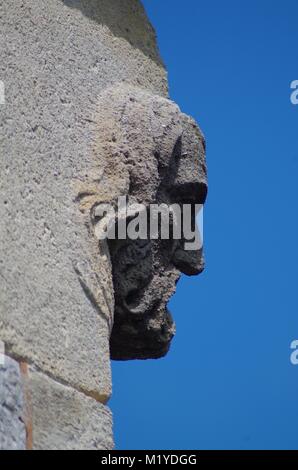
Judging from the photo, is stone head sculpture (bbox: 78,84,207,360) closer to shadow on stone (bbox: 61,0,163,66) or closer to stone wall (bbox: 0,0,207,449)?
stone wall (bbox: 0,0,207,449)

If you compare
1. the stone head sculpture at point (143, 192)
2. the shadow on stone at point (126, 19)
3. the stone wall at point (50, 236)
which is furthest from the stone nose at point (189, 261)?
the shadow on stone at point (126, 19)

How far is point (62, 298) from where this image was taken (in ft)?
10.1

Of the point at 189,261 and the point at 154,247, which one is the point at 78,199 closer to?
the point at 154,247

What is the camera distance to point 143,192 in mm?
3418

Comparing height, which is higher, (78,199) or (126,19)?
(126,19)

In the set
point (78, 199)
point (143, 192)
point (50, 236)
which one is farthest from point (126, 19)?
point (50, 236)

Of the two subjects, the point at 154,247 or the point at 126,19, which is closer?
the point at 154,247

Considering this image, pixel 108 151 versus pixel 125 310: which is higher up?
pixel 108 151

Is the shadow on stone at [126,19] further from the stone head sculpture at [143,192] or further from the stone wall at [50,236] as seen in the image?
the stone head sculpture at [143,192]

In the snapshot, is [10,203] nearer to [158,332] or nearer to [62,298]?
[62,298]

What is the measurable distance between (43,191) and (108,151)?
30 centimetres

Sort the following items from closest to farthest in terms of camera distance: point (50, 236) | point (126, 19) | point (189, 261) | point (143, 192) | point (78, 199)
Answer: point (50, 236), point (78, 199), point (143, 192), point (189, 261), point (126, 19)

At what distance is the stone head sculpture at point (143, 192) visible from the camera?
11.1 ft
